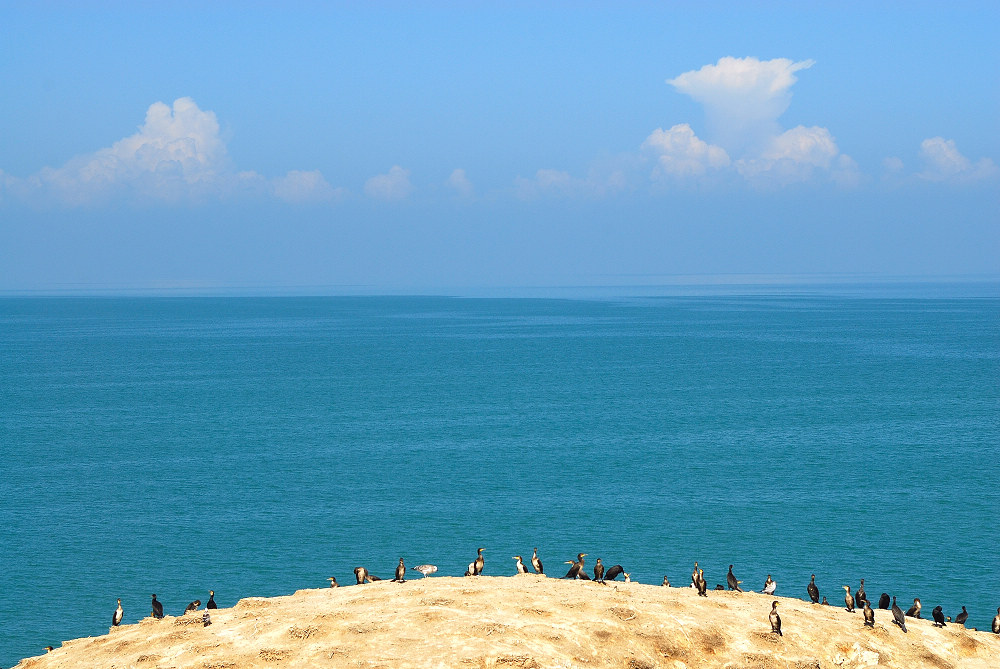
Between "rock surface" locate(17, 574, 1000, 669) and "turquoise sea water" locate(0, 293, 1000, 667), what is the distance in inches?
666

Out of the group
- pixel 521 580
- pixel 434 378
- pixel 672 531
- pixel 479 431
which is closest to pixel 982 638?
pixel 521 580

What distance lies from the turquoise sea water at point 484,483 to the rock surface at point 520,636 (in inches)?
666

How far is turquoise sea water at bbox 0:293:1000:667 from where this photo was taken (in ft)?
198

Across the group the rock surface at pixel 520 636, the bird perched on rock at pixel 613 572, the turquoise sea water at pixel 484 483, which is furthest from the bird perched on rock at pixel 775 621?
the turquoise sea water at pixel 484 483

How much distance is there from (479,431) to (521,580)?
6570 cm

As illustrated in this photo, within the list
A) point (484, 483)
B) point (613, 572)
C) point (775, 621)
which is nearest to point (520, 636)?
point (775, 621)

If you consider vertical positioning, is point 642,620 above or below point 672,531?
above

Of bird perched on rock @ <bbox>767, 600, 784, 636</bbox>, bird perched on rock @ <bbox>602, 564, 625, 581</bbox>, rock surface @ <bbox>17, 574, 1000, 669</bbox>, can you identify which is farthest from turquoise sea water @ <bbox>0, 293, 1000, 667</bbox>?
bird perched on rock @ <bbox>767, 600, 784, 636</bbox>

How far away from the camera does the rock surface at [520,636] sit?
3250cm

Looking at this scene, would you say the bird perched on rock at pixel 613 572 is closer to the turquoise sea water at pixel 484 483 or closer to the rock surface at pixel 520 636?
the rock surface at pixel 520 636

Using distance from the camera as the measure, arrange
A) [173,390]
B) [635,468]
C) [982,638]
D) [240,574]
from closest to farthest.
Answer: [982,638], [240,574], [635,468], [173,390]

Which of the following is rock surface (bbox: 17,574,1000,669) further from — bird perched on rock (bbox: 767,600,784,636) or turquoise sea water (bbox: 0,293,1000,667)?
turquoise sea water (bbox: 0,293,1000,667)

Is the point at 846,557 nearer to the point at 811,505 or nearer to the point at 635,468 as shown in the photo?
the point at 811,505

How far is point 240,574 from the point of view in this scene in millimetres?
60375
